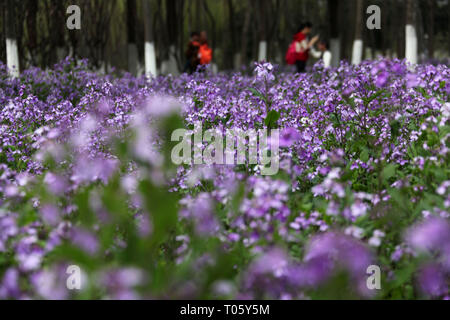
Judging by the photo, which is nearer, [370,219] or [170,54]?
[370,219]

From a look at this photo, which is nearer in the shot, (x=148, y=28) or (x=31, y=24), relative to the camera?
(x=148, y=28)

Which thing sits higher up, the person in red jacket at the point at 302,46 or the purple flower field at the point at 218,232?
the person in red jacket at the point at 302,46

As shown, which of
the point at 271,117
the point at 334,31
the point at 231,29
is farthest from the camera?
the point at 231,29

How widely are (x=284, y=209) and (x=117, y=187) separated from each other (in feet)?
2.93

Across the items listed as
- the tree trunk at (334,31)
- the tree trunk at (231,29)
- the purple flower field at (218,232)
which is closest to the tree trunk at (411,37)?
the tree trunk at (334,31)

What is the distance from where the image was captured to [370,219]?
352cm

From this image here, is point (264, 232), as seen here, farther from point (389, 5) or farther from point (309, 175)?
point (389, 5)

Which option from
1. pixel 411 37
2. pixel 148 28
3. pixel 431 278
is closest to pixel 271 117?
pixel 431 278

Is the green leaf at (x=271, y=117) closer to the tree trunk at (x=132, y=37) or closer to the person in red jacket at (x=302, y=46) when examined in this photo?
the person in red jacket at (x=302, y=46)

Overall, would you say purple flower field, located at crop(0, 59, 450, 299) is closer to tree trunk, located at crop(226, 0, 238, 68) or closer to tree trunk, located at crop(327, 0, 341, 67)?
tree trunk, located at crop(327, 0, 341, 67)

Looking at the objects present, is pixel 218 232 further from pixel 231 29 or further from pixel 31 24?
pixel 231 29

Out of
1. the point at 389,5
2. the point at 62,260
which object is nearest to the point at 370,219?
the point at 62,260

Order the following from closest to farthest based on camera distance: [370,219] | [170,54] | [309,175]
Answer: [370,219] < [309,175] < [170,54]

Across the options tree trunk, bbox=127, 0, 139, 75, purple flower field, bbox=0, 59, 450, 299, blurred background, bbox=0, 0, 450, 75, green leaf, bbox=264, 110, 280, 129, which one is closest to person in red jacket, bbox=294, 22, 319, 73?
blurred background, bbox=0, 0, 450, 75
